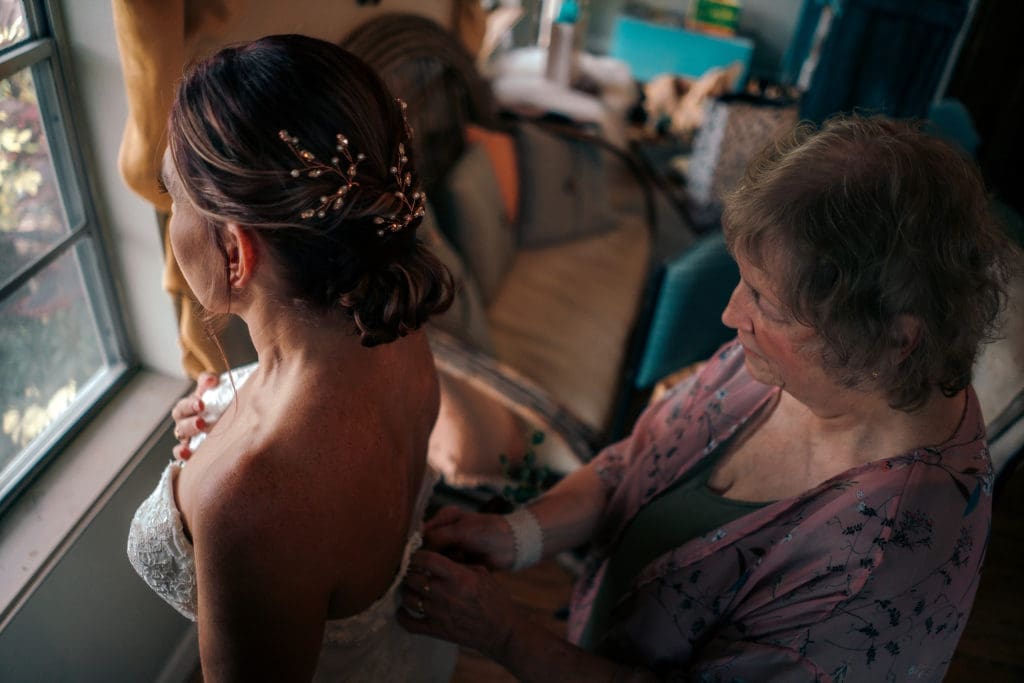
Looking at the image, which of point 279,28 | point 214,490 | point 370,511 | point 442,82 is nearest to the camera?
point 214,490

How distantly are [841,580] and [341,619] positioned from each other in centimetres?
67

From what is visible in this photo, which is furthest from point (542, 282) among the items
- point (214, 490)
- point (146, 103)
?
point (214, 490)

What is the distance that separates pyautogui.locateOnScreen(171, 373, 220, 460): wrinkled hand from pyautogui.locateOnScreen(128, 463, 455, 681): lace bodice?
4 cm

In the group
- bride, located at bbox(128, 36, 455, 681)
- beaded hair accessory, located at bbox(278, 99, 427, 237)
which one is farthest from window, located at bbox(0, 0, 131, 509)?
beaded hair accessory, located at bbox(278, 99, 427, 237)

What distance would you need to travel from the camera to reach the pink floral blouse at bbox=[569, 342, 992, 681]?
97cm

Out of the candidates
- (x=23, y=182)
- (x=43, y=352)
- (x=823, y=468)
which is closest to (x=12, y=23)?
(x=23, y=182)

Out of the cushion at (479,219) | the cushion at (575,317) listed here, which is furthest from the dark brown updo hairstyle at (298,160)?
the cushion at (479,219)

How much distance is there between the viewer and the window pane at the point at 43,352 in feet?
4.33

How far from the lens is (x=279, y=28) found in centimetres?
156

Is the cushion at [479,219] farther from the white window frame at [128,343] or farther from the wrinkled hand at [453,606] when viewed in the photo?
the wrinkled hand at [453,606]

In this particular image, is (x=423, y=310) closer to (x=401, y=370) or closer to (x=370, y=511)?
(x=401, y=370)

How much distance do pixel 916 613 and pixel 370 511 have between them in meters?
0.70

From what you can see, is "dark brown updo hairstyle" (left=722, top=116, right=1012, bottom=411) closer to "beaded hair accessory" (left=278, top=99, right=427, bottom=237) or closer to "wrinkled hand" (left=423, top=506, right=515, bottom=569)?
"beaded hair accessory" (left=278, top=99, right=427, bottom=237)

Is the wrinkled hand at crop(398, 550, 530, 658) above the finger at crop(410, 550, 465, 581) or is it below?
below
